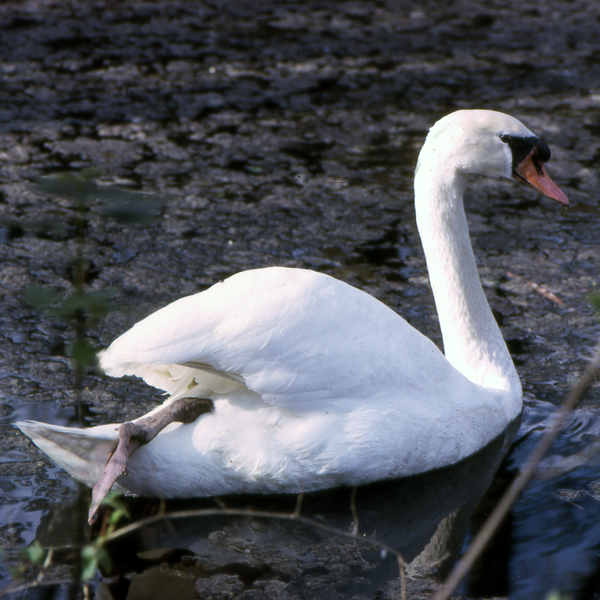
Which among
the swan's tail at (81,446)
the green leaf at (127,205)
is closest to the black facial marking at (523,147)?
the swan's tail at (81,446)

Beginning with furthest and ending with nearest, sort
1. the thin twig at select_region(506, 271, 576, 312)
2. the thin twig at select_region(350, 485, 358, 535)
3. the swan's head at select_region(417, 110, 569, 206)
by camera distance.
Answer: the thin twig at select_region(506, 271, 576, 312)
the swan's head at select_region(417, 110, 569, 206)
the thin twig at select_region(350, 485, 358, 535)

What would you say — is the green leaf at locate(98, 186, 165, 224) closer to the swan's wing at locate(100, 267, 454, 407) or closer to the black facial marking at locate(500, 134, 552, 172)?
the swan's wing at locate(100, 267, 454, 407)

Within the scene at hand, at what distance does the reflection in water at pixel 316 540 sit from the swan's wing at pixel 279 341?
16.3 inches

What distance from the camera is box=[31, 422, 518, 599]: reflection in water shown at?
2.54 m

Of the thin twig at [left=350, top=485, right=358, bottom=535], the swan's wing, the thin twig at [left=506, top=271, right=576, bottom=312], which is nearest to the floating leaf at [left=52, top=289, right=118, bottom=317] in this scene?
the swan's wing

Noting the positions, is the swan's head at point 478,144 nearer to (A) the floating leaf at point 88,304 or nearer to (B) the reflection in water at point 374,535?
(B) the reflection in water at point 374,535

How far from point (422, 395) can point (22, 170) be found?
353cm

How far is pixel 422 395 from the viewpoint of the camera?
115 inches

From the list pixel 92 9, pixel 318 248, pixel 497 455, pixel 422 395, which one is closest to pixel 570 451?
pixel 497 455

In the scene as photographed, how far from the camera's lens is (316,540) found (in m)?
2.75

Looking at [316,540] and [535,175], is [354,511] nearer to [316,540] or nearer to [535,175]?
[316,540]

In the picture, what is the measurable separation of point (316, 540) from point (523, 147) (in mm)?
1706

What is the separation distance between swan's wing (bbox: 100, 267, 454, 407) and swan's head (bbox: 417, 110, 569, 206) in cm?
74

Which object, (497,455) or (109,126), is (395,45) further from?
(497,455)
